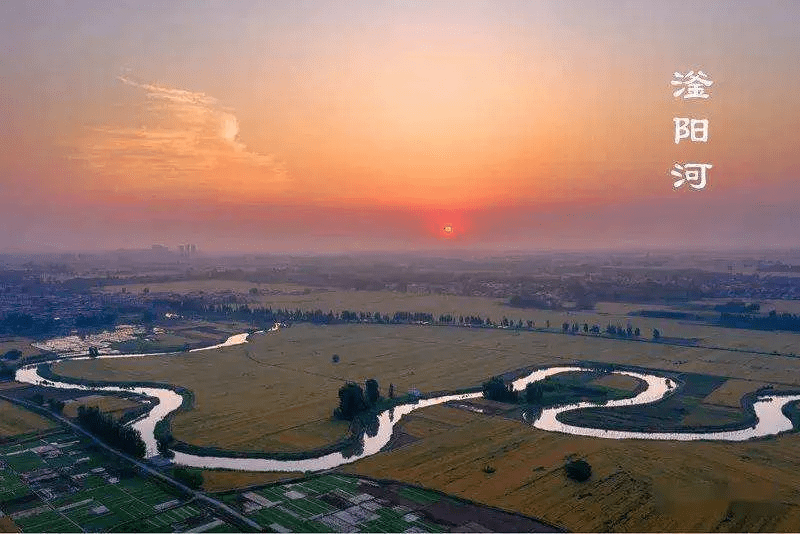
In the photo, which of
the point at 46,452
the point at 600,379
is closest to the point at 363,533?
the point at 46,452

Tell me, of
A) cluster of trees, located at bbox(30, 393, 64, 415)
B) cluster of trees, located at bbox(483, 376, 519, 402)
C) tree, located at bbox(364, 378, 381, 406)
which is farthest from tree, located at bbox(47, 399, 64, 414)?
cluster of trees, located at bbox(483, 376, 519, 402)

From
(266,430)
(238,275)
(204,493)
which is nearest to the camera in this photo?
(204,493)

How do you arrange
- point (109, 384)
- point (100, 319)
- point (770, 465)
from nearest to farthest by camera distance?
point (770, 465), point (109, 384), point (100, 319)

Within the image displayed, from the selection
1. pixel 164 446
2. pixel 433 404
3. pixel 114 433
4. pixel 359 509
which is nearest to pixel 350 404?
pixel 433 404

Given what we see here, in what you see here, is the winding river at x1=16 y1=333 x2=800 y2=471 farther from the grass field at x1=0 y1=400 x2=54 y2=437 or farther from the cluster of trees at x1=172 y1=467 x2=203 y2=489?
the grass field at x1=0 y1=400 x2=54 y2=437

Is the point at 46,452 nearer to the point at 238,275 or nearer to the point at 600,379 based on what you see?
the point at 600,379

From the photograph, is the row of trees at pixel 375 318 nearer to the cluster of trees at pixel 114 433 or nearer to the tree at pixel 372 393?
the tree at pixel 372 393

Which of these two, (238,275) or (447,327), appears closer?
(447,327)
